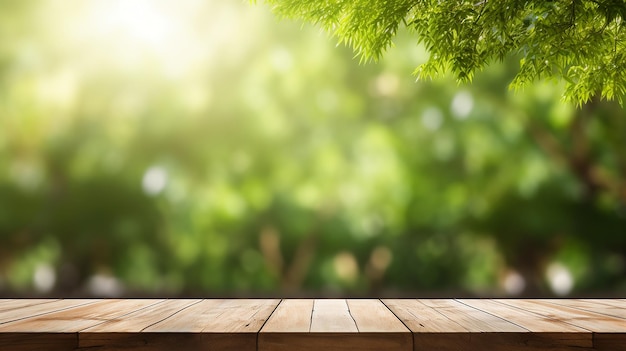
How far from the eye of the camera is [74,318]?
2.18 metres

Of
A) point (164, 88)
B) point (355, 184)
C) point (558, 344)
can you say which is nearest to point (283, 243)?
point (355, 184)

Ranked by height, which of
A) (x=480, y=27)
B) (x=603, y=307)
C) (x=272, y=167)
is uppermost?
(x=480, y=27)

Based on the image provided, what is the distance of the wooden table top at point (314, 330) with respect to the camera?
5.82ft

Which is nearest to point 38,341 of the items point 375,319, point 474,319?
point 375,319

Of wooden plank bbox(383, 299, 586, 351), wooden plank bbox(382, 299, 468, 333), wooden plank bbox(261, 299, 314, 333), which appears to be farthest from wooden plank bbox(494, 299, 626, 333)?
wooden plank bbox(261, 299, 314, 333)

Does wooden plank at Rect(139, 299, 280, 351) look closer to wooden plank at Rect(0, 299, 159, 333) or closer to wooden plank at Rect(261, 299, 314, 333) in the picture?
wooden plank at Rect(261, 299, 314, 333)

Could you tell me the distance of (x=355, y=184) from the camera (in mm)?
3963

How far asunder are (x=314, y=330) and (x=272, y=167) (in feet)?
7.49

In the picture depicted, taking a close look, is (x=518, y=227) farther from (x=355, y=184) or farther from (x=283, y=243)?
(x=283, y=243)

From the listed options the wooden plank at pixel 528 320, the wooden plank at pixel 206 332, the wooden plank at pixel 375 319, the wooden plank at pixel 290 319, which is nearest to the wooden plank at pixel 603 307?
the wooden plank at pixel 528 320

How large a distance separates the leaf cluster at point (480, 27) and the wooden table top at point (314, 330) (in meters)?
1.05

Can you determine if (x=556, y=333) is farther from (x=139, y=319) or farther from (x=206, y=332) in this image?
(x=139, y=319)

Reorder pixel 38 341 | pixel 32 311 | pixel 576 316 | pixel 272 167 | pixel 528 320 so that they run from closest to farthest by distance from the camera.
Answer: pixel 38 341
pixel 528 320
pixel 576 316
pixel 32 311
pixel 272 167

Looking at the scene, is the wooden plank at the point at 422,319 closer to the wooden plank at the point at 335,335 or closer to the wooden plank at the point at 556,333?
the wooden plank at the point at 335,335
